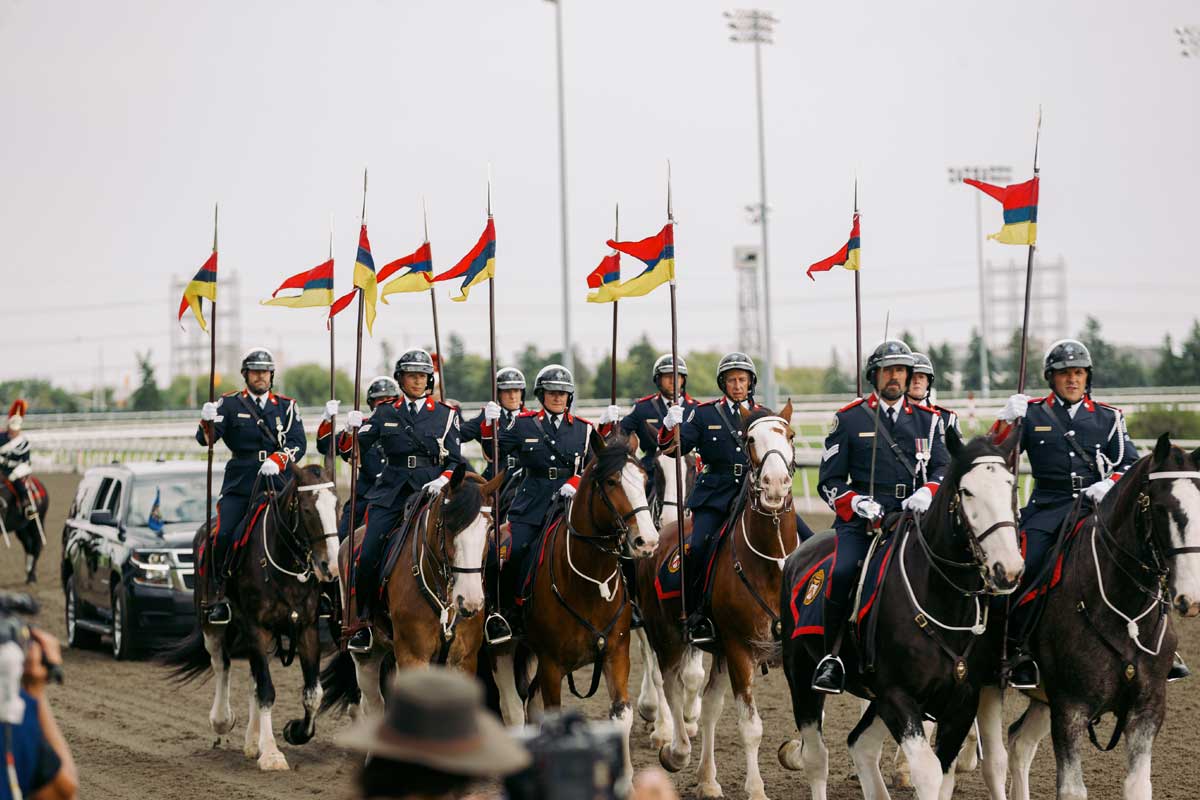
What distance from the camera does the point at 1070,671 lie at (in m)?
7.92

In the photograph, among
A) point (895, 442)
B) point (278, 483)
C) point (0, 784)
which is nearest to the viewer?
point (0, 784)

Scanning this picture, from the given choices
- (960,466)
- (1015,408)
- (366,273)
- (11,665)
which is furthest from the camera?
(366,273)

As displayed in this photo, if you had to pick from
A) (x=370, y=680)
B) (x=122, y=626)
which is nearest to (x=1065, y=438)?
(x=370, y=680)

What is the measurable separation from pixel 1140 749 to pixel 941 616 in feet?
3.94

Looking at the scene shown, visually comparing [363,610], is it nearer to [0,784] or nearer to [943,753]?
[943,753]

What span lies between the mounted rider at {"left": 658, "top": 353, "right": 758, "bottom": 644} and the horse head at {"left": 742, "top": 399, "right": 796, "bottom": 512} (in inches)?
49.7

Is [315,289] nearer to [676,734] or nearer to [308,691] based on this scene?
[308,691]

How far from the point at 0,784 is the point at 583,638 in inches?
243

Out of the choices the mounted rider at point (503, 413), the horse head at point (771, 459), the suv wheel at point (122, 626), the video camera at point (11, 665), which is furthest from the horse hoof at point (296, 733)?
the video camera at point (11, 665)

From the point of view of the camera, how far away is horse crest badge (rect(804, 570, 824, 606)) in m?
8.88

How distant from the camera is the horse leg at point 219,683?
11.8 meters

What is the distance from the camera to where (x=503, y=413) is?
11953 millimetres

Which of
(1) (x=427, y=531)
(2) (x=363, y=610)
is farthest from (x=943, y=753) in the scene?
(2) (x=363, y=610)

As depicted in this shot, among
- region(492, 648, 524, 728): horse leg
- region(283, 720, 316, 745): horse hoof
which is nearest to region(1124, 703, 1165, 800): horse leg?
region(492, 648, 524, 728): horse leg
